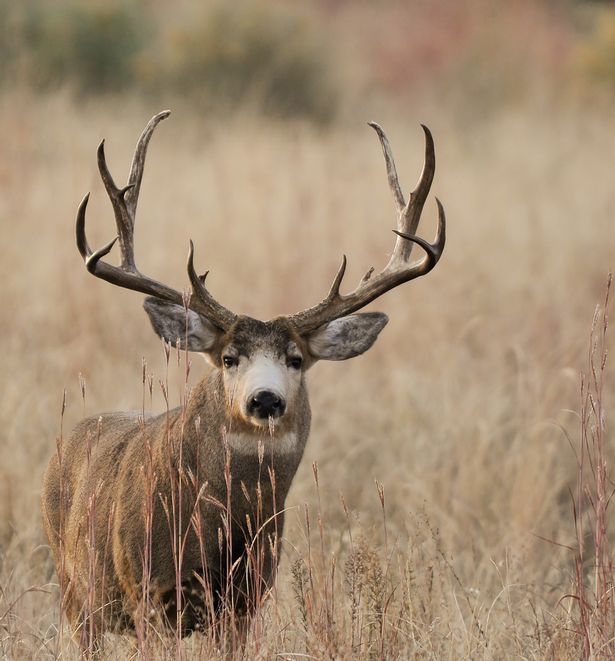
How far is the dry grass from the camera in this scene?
14.8 ft

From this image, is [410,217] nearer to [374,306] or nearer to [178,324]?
[178,324]

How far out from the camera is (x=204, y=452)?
15.4ft

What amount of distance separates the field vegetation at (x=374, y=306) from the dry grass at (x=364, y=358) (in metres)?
0.02

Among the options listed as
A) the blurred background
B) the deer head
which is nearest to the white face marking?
the deer head

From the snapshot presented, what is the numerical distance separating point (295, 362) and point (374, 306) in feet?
15.8

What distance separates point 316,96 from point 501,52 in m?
4.60

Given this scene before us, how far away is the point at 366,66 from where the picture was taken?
74.2ft

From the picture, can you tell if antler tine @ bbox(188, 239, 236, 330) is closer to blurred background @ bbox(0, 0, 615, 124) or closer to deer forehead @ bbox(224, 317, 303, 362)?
deer forehead @ bbox(224, 317, 303, 362)

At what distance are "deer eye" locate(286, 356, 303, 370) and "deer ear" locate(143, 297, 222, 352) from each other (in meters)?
0.29

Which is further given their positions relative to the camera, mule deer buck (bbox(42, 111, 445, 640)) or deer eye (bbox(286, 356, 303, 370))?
deer eye (bbox(286, 356, 303, 370))

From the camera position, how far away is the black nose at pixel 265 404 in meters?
4.34

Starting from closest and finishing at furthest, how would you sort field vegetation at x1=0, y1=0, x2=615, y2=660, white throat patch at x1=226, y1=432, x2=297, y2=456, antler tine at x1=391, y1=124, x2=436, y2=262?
field vegetation at x1=0, y1=0, x2=615, y2=660
white throat patch at x1=226, y1=432, x2=297, y2=456
antler tine at x1=391, y1=124, x2=436, y2=262

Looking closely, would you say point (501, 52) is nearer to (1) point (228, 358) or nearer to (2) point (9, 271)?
(2) point (9, 271)

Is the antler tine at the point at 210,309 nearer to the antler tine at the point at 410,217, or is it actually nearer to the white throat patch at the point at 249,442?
the white throat patch at the point at 249,442
